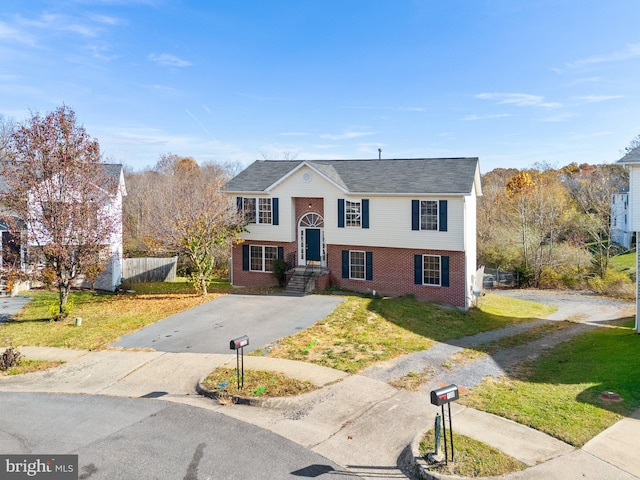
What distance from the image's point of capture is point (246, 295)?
22406 millimetres

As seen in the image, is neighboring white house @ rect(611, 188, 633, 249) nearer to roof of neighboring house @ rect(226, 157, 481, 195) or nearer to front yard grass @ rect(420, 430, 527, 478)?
roof of neighboring house @ rect(226, 157, 481, 195)

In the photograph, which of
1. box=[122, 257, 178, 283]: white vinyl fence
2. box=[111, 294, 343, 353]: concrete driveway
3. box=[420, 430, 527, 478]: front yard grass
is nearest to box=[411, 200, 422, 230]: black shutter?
box=[111, 294, 343, 353]: concrete driveway

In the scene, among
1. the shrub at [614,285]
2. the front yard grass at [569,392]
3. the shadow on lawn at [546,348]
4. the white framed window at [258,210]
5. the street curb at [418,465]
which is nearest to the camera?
the street curb at [418,465]

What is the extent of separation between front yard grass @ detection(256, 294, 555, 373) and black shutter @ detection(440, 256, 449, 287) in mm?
1433

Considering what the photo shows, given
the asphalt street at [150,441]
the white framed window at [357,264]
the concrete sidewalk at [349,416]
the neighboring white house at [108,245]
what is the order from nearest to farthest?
the asphalt street at [150,441], the concrete sidewalk at [349,416], the neighboring white house at [108,245], the white framed window at [357,264]

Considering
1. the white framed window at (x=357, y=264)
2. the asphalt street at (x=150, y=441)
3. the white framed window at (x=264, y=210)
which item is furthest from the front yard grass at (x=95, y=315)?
the white framed window at (x=357, y=264)

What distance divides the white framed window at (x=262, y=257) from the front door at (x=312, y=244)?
1.88m

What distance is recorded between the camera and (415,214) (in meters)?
22.4

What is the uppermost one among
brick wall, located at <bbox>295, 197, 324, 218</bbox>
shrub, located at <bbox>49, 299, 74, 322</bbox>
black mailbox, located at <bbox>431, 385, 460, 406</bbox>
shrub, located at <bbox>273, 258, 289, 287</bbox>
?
brick wall, located at <bbox>295, 197, 324, 218</bbox>

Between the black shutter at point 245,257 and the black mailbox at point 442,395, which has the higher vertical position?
the black shutter at point 245,257

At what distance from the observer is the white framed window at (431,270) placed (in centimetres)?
2235

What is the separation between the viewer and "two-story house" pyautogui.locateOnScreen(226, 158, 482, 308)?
2189cm

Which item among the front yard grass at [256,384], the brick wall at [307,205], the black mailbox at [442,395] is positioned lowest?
the front yard grass at [256,384]

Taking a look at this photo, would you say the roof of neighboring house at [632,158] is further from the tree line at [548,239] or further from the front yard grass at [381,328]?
the tree line at [548,239]
